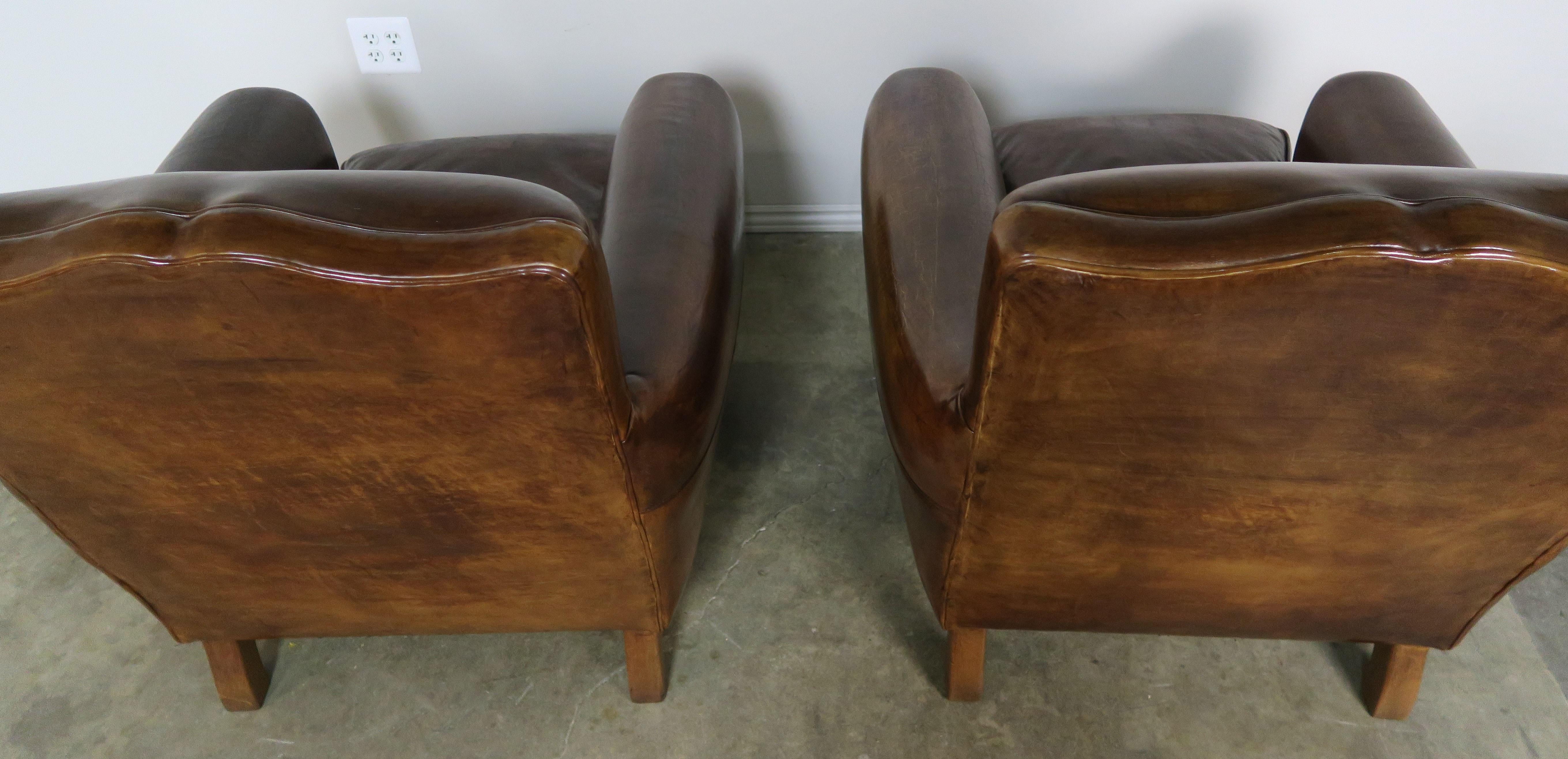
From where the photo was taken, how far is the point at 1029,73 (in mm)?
1894

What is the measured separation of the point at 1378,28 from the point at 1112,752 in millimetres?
1412

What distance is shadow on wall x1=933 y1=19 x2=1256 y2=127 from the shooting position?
183 cm

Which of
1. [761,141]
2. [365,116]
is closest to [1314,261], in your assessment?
[761,141]

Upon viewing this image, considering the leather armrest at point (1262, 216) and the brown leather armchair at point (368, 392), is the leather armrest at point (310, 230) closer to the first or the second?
the brown leather armchair at point (368, 392)

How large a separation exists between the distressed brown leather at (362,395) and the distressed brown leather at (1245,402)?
31 cm

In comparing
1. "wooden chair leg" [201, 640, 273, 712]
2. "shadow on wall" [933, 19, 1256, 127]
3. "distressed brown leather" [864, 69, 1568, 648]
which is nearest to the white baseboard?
"shadow on wall" [933, 19, 1256, 127]

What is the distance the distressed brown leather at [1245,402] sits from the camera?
693mm

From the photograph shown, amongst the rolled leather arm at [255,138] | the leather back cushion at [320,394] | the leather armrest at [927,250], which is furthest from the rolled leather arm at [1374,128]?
the rolled leather arm at [255,138]

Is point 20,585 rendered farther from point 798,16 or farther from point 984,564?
point 798,16

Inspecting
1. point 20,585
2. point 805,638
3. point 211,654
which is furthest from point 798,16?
point 20,585

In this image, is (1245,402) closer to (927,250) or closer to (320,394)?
(927,250)

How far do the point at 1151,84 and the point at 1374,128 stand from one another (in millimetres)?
575

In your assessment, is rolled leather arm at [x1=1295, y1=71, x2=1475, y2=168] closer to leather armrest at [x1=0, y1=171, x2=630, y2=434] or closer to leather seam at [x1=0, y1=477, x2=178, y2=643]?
leather armrest at [x1=0, y1=171, x2=630, y2=434]

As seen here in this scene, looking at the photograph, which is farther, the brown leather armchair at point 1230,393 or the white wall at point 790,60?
the white wall at point 790,60
